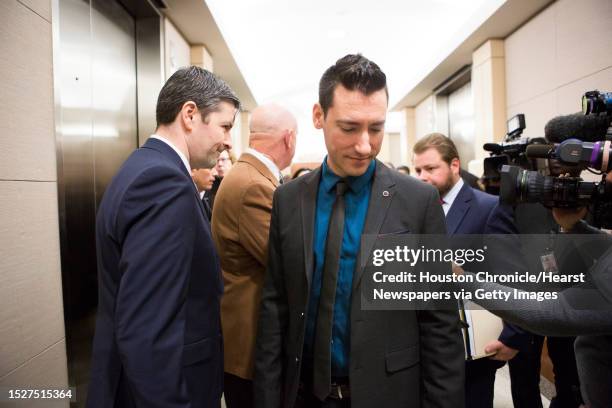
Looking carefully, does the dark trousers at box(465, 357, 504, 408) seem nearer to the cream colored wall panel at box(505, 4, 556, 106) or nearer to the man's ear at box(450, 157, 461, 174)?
the man's ear at box(450, 157, 461, 174)

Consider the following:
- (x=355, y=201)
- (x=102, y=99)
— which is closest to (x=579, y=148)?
(x=355, y=201)

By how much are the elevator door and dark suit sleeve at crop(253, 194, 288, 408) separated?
1106 mm

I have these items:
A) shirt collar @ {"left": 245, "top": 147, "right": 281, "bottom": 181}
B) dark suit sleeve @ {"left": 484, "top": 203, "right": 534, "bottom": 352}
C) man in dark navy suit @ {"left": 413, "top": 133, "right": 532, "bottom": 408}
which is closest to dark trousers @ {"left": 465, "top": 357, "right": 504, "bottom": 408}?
man in dark navy suit @ {"left": 413, "top": 133, "right": 532, "bottom": 408}

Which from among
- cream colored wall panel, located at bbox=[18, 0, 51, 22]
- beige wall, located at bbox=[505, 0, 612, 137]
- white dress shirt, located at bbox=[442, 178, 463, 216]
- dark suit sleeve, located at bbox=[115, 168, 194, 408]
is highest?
beige wall, located at bbox=[505, 0, 612, 137]

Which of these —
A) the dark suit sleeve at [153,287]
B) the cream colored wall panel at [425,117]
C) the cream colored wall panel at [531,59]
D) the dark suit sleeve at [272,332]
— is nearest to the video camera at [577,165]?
the dark suit sleeve at [272,332]

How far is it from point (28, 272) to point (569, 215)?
226 centimetres

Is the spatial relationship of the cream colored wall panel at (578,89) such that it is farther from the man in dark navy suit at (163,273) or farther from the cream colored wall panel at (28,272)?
the cream colored wall panel at (28,272)

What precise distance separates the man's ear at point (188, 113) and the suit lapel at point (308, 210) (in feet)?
1.44

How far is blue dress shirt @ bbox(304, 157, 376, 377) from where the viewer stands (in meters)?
1.34

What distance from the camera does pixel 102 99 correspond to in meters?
2.97

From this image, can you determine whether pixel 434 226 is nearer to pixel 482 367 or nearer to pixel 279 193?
pixel 279 193

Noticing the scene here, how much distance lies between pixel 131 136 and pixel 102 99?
67cm

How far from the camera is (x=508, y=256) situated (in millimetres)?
1995

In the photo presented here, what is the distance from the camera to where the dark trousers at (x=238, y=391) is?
1.77 meters
